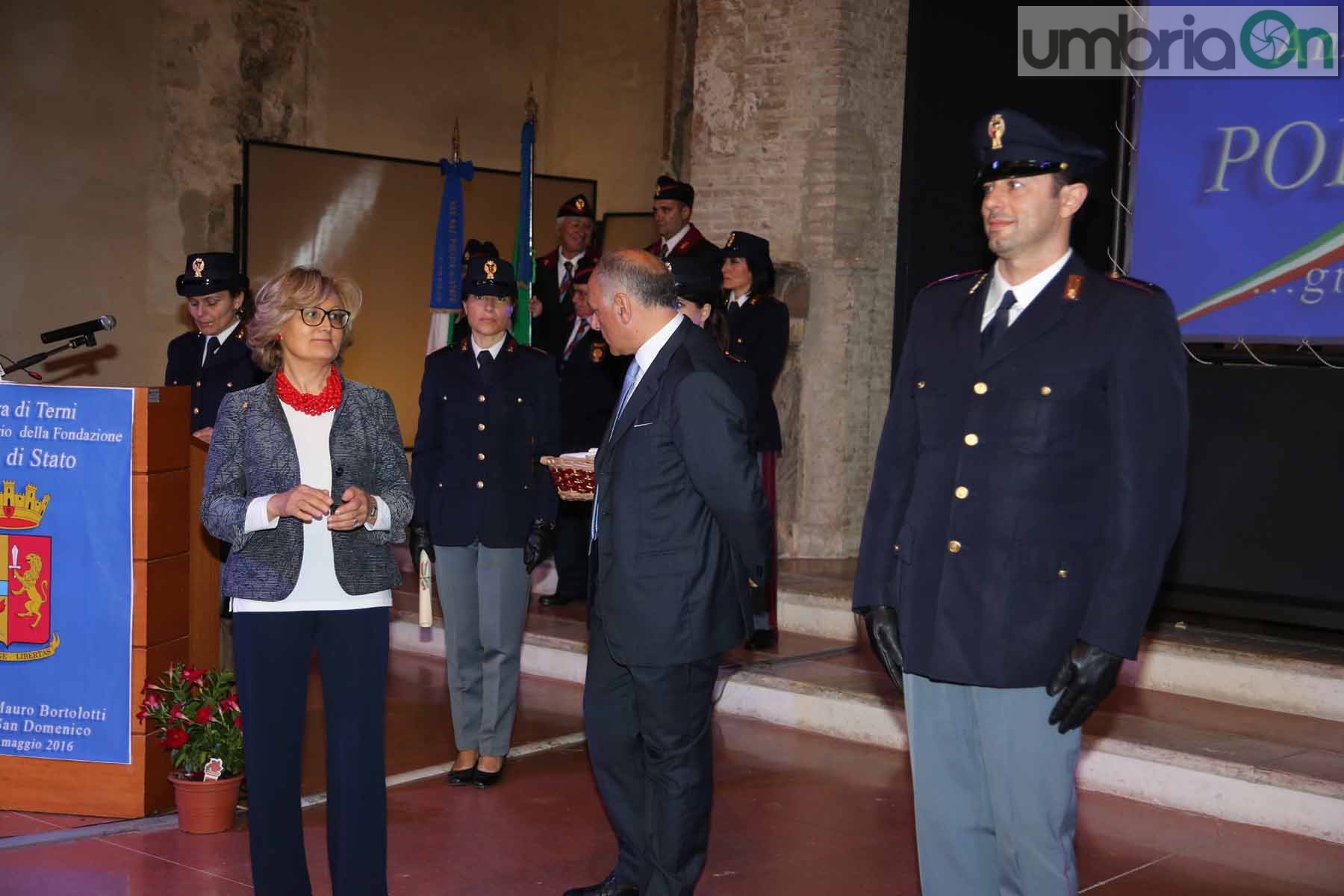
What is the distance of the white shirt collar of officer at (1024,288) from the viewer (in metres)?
2.84

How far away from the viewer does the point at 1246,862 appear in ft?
15.1

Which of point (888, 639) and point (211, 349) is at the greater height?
point (211, 349)

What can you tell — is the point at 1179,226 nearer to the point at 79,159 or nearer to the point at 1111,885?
the point at 1111,885

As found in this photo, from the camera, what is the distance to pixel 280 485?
3453 millimetres

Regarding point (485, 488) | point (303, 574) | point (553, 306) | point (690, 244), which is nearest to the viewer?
point (303, 574)

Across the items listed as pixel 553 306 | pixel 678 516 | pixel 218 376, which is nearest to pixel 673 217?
pixel 553 306

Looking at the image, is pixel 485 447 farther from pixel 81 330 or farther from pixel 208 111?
pixel 208 111

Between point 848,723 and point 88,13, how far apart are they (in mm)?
6805

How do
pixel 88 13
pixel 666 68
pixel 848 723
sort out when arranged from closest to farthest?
pixel 848 723, pixel 88 13, pixel 666 68

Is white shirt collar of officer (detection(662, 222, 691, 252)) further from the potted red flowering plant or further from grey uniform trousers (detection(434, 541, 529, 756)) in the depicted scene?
the potted red flowering plant

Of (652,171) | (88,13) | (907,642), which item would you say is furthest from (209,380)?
(652,171)

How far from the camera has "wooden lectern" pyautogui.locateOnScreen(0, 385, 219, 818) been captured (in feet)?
15.9

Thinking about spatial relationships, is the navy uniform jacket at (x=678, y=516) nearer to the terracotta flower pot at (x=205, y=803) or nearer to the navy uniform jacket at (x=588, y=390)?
the terracotta flower pot at (x=205, y=803)

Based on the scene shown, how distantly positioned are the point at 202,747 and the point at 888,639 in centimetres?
268
